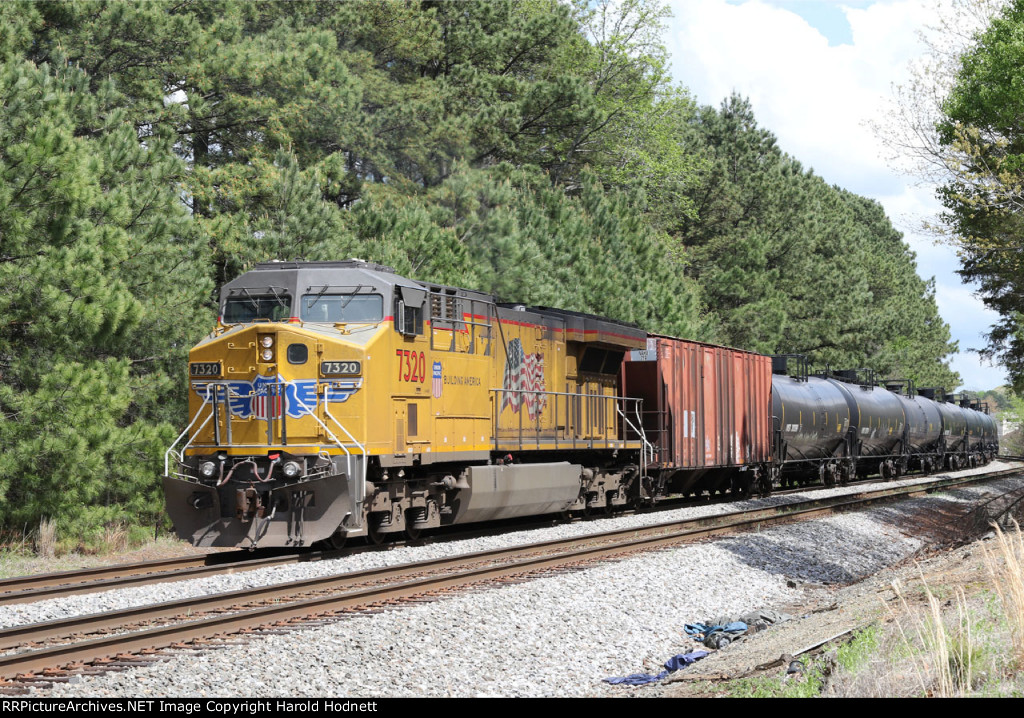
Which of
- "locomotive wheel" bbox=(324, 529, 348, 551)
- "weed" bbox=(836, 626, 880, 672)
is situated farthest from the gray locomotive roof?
"weed" bbox=(836, 626, 880, 672)

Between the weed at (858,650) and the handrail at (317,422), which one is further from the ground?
the handrail at (317,422)

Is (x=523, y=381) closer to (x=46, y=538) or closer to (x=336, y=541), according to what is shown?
→ (x=336, y=541)

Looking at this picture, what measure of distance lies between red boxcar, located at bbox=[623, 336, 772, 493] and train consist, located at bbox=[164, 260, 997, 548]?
0.06 m

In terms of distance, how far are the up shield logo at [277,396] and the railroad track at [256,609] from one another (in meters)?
2.47

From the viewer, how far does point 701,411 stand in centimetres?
2245

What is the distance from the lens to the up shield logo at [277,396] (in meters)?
12.9

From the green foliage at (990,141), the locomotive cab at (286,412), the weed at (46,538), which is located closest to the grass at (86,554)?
the weed at (46,538)

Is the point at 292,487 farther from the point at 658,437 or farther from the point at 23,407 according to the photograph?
the point at 658,437

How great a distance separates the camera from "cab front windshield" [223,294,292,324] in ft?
44.8

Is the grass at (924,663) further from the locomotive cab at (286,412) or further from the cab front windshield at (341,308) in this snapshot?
the cab front windshield at (341,308)

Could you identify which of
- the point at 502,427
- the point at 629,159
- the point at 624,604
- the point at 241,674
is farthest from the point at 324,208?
the point at 629,159

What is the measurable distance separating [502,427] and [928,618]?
9.46 m

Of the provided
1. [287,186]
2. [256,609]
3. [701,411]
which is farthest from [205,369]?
[701,411]

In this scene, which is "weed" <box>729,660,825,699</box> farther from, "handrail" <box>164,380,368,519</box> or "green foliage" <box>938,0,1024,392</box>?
"green foliage" <box>938,0,1024,392</box>
